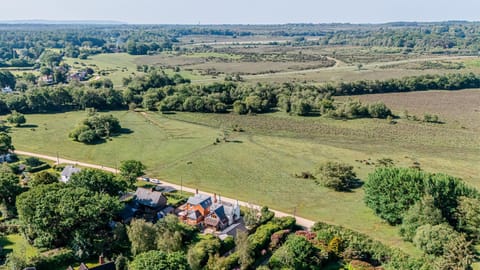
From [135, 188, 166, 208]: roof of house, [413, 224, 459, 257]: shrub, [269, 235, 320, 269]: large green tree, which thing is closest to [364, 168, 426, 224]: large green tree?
[413, 224, 459, 257]: shrub

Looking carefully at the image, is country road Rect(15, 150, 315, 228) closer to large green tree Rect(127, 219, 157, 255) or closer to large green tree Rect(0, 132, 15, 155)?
large green tree Rect(0, 132, 15, 155)

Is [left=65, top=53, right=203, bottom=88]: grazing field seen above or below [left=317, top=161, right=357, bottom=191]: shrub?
above

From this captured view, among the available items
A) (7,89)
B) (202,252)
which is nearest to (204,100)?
(7,89)

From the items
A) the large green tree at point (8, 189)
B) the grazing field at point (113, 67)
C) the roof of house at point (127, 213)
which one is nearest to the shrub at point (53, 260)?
the roof of house at point (127, 213)

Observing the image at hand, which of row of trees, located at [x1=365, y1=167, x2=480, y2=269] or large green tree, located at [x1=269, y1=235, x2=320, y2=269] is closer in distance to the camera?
large green tree, located at [x1=269, y1=235, x2=320, y2=269]

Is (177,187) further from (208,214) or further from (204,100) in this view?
(204,100)

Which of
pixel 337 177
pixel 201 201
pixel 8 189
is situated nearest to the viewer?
pixel 201 201
